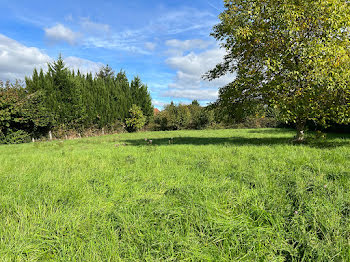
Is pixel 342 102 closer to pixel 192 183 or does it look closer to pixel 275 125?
pixel 192 183

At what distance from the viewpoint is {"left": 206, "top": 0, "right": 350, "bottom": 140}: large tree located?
6.53 m

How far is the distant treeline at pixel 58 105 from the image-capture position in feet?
51.2

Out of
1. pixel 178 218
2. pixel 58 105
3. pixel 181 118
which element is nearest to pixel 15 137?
pixel 58 105

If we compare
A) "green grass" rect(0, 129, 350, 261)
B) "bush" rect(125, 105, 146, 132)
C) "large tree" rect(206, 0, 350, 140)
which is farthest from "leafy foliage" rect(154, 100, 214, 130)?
"green grass" rect(0, 129, 350, 261)

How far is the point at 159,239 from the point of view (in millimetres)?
1867

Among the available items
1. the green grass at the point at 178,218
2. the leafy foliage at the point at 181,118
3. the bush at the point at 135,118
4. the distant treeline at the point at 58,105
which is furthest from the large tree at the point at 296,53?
the leafy foliage at the point at 181,118

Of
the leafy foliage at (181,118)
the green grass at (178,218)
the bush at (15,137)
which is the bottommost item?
the green grass at (178,218)

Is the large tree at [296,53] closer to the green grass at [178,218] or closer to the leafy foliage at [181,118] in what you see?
the green grass at [178,218]

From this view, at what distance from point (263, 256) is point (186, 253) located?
0.68m

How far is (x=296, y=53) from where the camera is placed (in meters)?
6.63

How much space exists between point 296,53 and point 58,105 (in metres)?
19.9

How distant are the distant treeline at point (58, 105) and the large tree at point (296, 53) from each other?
17.0 metres

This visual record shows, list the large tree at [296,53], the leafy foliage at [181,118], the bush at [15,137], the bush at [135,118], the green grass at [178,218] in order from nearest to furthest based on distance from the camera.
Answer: the green grass at [178,218]
the large tree at [296,53]
the bush at [15,137]
the bush at [135,118]
the leafy foliage at [181,118]

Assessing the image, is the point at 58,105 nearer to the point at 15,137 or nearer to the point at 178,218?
the point at 15,137
